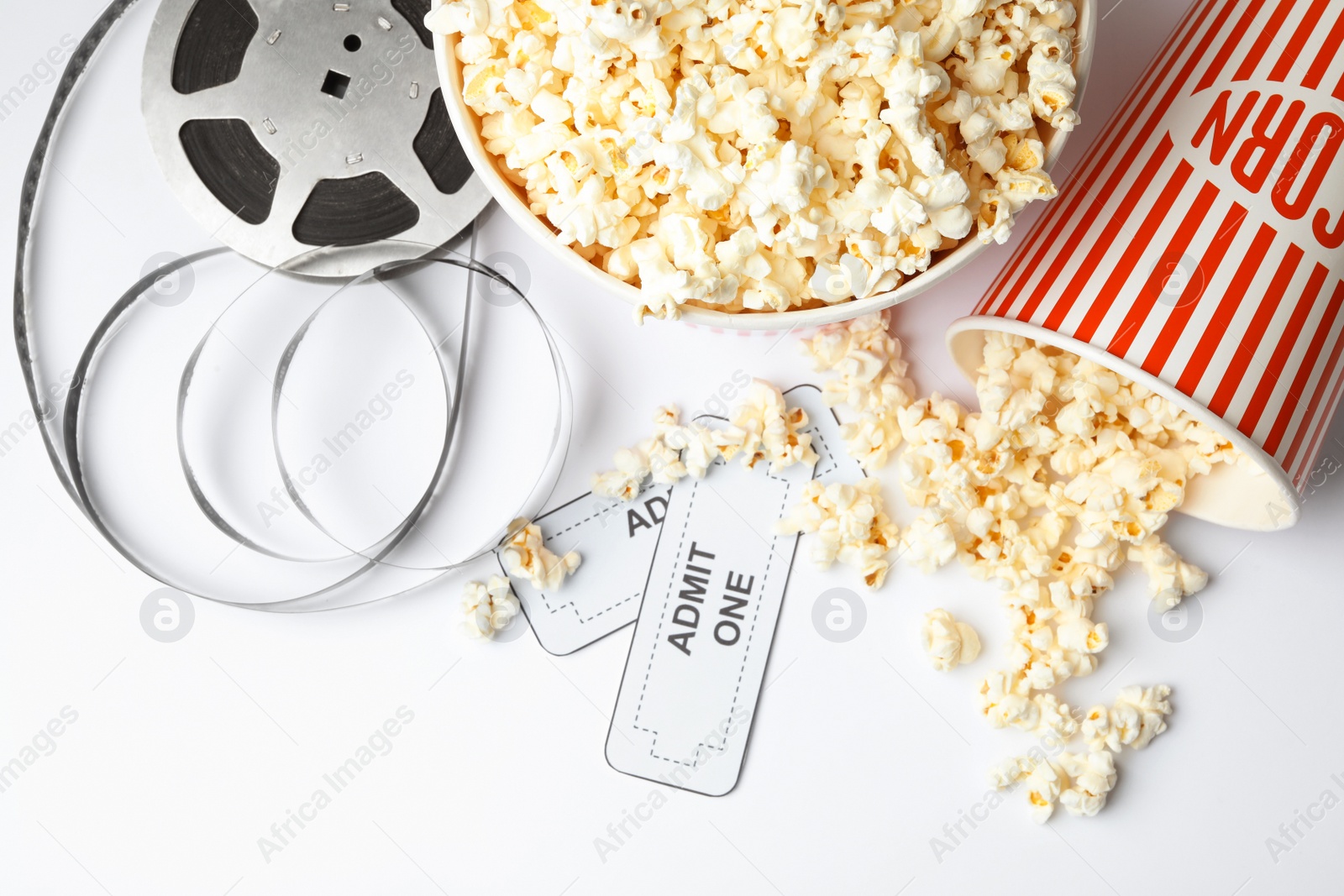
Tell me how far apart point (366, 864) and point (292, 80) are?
1028 millimetres

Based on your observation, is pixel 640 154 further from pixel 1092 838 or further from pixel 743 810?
pixel 1092 838

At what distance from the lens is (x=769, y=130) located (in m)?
0.90

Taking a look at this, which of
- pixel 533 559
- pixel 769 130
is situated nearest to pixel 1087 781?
pixel 533 559

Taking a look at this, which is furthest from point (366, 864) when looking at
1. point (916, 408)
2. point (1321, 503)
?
point (1321, 503)

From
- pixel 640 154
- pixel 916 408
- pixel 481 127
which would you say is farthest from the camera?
pixel 916 408

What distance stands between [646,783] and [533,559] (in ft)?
1.09

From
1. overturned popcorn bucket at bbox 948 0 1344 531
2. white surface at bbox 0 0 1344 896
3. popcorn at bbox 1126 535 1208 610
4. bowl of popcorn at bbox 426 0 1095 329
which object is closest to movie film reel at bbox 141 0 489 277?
white surface at bbox 0 0 1344 896

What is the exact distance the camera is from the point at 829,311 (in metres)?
1.01

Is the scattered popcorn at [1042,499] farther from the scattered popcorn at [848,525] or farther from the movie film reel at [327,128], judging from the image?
the movie film reel at [327,128]

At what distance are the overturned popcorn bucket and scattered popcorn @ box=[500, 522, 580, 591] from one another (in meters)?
0.60

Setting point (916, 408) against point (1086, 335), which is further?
point (916, 408)

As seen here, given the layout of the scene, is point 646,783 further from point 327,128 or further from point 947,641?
point 327,128

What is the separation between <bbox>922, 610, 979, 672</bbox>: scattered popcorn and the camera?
4.19 feet

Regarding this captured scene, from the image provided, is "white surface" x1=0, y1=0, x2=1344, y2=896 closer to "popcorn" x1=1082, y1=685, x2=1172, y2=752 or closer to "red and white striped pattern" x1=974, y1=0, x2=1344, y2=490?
"popcorn" x1=1082, y1=685, x2=1172, y2=752
